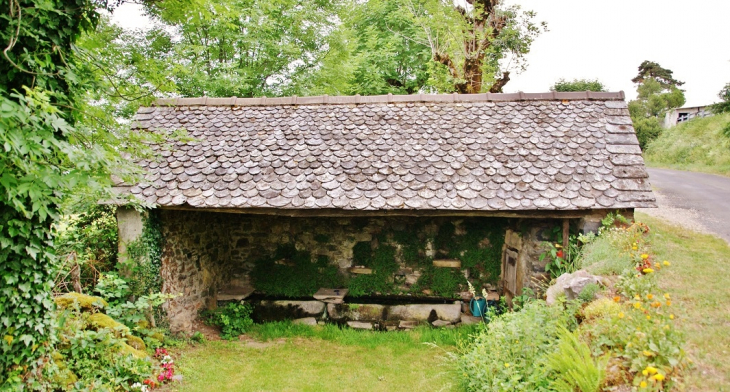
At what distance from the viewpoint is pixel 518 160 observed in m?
Result: 6.70

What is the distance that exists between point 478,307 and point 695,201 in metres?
6.91

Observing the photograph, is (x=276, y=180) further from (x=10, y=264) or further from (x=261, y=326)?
(x=10, y=264)

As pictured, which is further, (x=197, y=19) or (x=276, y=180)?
(x=276, y=180)

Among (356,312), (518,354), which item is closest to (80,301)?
(356,312)

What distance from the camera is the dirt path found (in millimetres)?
8109

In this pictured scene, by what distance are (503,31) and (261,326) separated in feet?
45.8

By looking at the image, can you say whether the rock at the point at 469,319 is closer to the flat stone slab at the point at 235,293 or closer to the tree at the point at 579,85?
the flat stone slab at the point at 235,293

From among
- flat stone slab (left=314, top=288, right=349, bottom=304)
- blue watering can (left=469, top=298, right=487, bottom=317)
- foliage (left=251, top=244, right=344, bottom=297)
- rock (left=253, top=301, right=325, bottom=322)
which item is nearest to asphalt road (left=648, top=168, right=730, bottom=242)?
blue watering can (left=469, top=298, right=487, bottom=317)

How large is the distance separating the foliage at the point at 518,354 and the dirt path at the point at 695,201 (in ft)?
14.2

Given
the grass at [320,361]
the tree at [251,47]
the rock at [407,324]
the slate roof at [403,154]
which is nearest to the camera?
the grass at [320,361]

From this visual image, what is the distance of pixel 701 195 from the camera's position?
1127cm

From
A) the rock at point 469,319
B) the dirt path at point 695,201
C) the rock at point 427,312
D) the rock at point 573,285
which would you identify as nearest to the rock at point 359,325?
the rock at point 427,312

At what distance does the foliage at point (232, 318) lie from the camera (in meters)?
7.11

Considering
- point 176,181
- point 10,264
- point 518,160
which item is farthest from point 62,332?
point 518,160
